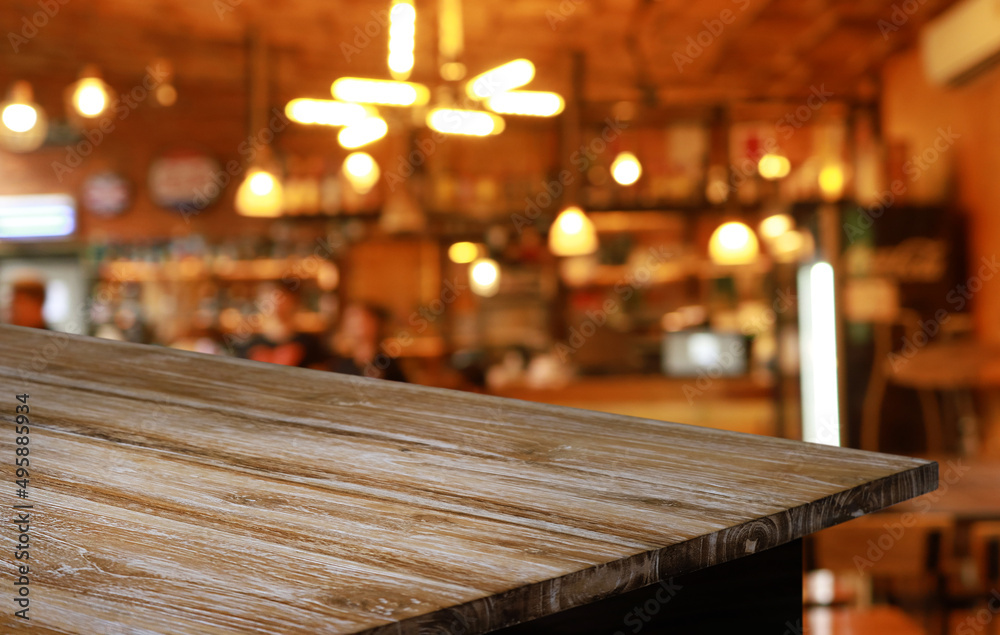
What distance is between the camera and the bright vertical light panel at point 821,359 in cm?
456

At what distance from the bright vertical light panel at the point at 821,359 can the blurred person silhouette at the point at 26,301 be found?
14.4 feet

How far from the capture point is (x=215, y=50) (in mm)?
6629

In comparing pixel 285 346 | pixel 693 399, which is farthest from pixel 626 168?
pixel 285 346

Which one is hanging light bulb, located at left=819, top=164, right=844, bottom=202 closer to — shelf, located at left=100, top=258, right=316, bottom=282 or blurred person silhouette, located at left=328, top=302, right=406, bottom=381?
blurred person silhouette, located at left=328, top=302, right=406, bottom=381

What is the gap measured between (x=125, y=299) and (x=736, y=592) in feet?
24.8

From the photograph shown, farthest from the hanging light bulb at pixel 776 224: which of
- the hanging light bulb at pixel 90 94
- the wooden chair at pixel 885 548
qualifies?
the hanging light bulb at pixel 90 94

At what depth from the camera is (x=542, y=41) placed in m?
6.28

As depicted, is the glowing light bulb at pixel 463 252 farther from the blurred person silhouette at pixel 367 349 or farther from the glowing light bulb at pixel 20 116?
the glowing light bulb at pixel 20 116

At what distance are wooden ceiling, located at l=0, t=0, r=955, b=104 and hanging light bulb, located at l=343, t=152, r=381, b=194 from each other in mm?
856

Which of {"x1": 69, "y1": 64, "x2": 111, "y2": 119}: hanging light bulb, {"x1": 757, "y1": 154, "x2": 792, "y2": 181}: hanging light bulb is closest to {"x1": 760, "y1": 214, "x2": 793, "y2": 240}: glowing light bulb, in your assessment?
{"x1": 757, "y1": 154, "x2": 792, "y2": 181}: hanging light bulb

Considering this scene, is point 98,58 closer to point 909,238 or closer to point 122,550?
point 909,238

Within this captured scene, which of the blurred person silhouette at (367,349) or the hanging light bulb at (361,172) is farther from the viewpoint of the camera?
the hanging light bulb at (361,172)

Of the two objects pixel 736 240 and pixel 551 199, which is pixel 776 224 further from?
pixel 551 199

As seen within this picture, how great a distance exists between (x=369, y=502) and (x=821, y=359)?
466 cm
